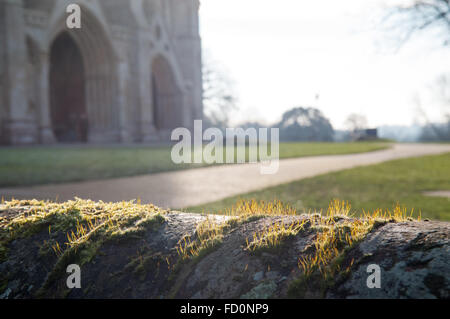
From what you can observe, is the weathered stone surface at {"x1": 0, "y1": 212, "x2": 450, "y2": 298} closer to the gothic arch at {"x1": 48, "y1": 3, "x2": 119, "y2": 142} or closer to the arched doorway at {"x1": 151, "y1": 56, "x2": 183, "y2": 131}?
the gothic arch at {"x1": 48, "y1": 3, "x2": 119, "y2": 142}

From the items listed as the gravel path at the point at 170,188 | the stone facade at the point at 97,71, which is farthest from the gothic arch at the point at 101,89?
the gravel path at the point at 170,188

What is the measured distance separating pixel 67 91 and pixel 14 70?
10.6m

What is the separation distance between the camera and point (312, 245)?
1412 mm

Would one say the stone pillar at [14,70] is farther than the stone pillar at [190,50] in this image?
No

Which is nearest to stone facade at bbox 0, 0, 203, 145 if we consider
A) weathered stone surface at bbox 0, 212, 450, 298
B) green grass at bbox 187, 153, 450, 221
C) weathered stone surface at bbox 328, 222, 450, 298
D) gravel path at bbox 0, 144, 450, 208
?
gravel path at bbox 0, 144, 450, 208

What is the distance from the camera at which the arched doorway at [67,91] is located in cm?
2995

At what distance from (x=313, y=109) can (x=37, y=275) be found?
38.7m

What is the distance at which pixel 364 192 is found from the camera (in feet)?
25.1

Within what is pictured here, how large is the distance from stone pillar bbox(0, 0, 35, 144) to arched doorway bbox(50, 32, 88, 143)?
340 inches

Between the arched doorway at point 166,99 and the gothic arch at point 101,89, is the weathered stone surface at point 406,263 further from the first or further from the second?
the arched doorway at point 166,99

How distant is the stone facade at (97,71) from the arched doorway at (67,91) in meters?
0.07

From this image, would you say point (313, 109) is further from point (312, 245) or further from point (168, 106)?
point (312, 245)
